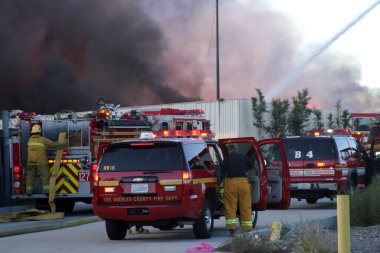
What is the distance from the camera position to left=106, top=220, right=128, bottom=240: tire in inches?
516

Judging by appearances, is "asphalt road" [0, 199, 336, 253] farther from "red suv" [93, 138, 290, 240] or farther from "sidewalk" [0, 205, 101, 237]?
"red suv" [93, 138, 290, 240]

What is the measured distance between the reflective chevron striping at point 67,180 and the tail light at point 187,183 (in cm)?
628

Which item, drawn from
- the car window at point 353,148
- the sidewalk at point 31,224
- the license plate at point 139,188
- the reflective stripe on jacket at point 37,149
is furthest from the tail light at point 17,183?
the car window at point 353,148

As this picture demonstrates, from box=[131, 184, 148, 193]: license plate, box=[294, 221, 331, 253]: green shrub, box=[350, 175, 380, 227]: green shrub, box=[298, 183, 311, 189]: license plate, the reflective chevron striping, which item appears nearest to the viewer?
box=[294, 221, 331, 253]: green shrub

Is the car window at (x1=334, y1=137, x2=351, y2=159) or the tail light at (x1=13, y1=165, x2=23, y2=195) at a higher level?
the car window at (x1=334, y1=137, x2=351, y2=159)

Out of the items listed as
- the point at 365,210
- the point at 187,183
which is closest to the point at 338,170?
the point at 365,210

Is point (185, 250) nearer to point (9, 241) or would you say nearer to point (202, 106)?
point (9, 241)

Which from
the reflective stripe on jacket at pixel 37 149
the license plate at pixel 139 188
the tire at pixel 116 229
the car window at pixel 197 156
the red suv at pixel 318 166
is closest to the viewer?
the license plate at pixel 139 188

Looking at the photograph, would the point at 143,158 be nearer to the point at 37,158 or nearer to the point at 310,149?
the point at 37,158

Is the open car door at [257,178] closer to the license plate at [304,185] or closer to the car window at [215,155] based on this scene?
the car window at [215,155]

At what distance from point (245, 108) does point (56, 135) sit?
91.6 ft

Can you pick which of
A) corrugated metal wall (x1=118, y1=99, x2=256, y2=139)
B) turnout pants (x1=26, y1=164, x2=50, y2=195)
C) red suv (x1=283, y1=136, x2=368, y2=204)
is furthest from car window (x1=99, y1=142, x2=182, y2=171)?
corrugated metal wall (x1=118, y1=99, x2=256, y2=139)

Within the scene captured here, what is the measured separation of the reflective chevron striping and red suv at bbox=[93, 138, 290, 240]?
16.6 feet

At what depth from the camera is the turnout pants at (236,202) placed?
13.2m
